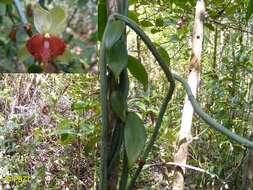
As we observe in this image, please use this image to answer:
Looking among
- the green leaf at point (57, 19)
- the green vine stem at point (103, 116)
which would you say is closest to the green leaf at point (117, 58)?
the green vine stem at point (103, 116)

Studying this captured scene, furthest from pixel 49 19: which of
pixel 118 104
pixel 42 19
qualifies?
pixel 118 104

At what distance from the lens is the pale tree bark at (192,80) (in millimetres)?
1123

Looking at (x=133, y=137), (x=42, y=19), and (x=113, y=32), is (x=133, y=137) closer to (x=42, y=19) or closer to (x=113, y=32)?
(x=113, y=32)

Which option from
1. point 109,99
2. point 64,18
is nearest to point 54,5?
point 64,18

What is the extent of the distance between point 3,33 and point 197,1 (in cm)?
55

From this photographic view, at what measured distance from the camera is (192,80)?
1.13 metres

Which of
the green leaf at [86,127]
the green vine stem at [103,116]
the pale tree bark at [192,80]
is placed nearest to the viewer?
the green vine stem at [103,116]

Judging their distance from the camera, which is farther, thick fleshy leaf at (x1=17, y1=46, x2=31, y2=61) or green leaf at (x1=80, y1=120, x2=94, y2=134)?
green leaf at (x1=80, y1=120, x2=94, y2=134)

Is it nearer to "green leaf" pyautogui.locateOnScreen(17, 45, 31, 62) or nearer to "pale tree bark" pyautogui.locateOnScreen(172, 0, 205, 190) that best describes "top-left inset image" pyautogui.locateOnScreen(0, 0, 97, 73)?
"green leaf" pyautogui.locateOnScreen(17, 45, 31, 62)

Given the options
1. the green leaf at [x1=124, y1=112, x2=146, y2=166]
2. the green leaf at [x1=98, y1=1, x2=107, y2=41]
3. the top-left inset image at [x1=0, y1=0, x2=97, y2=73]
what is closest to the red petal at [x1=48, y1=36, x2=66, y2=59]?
the top-left inset image at [x1=0, y1=0, x2=97, y2=73]

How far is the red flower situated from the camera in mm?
829

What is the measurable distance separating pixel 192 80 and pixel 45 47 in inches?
17.8

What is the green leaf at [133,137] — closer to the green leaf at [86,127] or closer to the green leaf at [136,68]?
the green leaf at [136,68]

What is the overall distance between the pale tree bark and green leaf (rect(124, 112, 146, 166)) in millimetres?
574
